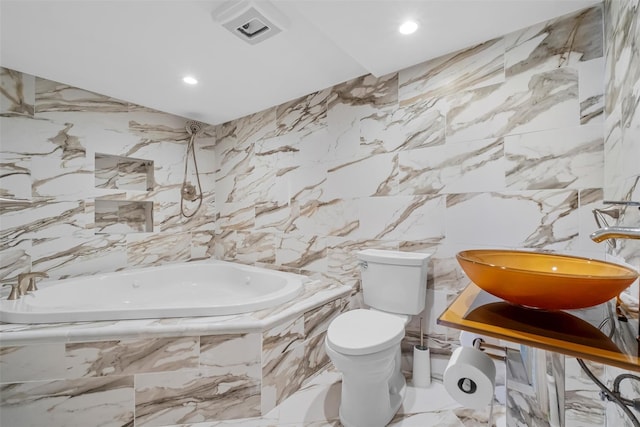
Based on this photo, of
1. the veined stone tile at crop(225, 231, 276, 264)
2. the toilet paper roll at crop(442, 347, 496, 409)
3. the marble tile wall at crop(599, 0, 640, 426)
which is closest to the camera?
the toilet paper roll at crop(442, 347, 496, 409)

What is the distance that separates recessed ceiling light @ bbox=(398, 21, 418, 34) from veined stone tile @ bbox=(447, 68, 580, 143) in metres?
0.50

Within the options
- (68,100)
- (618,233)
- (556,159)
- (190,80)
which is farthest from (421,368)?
(68,100)

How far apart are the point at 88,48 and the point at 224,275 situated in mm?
2070

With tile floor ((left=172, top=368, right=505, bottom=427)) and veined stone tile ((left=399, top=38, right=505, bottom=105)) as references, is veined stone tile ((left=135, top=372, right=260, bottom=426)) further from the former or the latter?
veined stone tile ((left=399, top=38, right=505, bottom=105))

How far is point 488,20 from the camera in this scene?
1563 millimetres

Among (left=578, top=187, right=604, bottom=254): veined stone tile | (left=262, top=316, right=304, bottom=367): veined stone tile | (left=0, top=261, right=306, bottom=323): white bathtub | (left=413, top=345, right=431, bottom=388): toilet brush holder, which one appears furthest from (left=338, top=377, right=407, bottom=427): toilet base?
(left=578, top=187, right=604, bottom=254): veined stone tile

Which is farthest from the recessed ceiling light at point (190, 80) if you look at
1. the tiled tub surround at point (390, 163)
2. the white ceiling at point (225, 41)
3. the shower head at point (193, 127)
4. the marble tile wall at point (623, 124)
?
the marble tile wall at point (623, 124)

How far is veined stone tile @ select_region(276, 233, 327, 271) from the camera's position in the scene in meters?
2.48

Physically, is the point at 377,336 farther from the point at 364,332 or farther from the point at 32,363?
the point at 32,363

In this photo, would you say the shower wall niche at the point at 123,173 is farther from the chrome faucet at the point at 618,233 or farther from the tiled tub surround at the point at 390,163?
the chrome faucet at the point at 618,233

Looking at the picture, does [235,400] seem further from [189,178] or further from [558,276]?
[189,178]

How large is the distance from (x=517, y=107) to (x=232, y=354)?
2092mm

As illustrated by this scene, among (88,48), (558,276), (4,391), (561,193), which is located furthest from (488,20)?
(4,391)

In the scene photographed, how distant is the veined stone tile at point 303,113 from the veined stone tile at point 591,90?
1603mm
